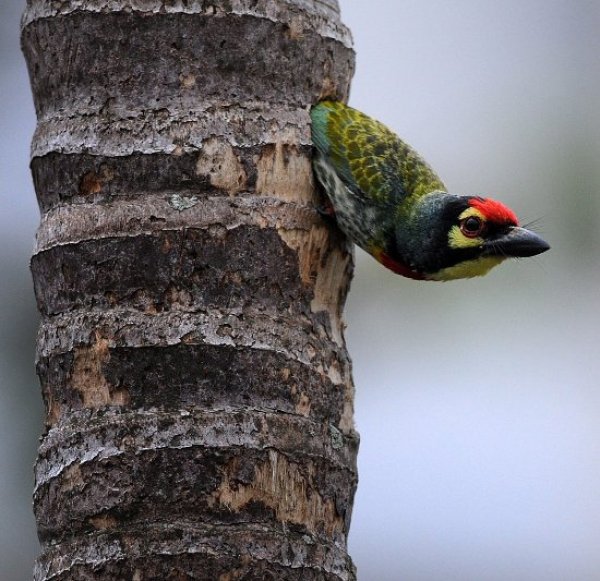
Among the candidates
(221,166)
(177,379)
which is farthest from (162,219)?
(177,379)

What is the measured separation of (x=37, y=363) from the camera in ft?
13.0

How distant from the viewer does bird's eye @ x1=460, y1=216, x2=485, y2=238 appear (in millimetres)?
4727

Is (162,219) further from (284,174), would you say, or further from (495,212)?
(495,212)

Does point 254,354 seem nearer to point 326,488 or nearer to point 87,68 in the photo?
point 326,488

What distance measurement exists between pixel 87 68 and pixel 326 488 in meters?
1.57

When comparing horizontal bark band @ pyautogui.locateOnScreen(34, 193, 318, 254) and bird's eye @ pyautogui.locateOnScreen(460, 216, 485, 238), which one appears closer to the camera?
horizontal bark band @ pyautogui.locateOnScreen(34, 193, 318, 254)

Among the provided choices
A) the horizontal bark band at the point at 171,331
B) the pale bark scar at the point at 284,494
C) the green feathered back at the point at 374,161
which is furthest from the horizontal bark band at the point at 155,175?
the pale bark scar at the point at 284,494

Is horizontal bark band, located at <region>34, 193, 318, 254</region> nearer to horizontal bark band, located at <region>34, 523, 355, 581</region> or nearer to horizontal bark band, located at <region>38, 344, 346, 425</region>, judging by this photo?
horizontal bark band, located at <region>38, 344, 346, 425</region>

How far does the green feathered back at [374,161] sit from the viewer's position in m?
4.48

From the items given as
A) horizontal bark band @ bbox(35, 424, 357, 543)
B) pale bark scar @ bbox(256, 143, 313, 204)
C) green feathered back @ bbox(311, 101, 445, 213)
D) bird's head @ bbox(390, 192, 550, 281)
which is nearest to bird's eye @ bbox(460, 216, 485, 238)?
bird's head @ bbox(390, 192, 550, 281)

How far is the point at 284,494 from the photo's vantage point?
12.3 ft

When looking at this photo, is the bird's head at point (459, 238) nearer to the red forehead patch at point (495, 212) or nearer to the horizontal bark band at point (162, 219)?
the red forehead patch at point (495, 212)

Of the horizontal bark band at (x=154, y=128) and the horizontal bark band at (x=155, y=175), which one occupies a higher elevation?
the horizontal bark band at (x=154, y=128)

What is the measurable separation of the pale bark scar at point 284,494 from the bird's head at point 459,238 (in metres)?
1.35
